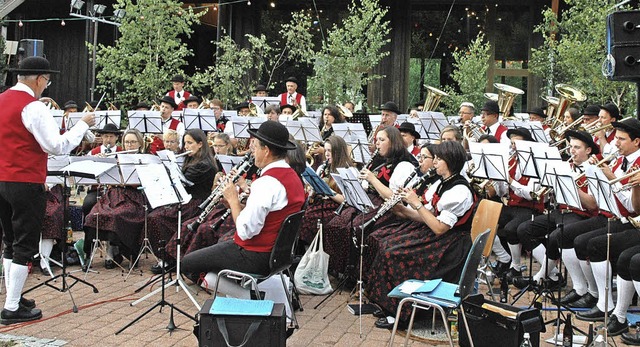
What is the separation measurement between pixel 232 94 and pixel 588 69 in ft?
28.2

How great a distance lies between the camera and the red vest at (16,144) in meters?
7.08

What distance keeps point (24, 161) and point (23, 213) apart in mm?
488

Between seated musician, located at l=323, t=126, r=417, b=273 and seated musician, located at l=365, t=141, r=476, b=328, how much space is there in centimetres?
83

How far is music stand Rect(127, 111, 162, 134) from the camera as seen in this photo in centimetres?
1255

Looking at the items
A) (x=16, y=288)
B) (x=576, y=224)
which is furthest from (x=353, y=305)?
(x=16, y=288)

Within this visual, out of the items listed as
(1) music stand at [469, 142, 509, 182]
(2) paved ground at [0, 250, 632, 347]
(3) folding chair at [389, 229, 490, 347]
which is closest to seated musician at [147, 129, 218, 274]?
(2) paved ground at [0, 250, 632, 347]

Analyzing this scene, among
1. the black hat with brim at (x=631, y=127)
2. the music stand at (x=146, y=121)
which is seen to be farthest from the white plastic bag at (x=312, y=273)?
the music stand at (x=146, y=121)

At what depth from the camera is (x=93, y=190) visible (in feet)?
35.3

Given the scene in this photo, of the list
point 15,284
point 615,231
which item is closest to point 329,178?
point 615,231

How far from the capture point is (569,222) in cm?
854

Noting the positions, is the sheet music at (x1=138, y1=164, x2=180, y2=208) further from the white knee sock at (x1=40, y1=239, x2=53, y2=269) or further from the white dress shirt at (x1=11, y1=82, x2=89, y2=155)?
the white knee sock at (x1=40, y1=239, x2=53, y2=269)

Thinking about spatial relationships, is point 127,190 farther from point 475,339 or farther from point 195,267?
point 475,339

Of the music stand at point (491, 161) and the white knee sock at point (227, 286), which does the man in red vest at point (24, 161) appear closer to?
the white knee sock at point (227, 286)

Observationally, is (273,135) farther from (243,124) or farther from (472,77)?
(472,77)
